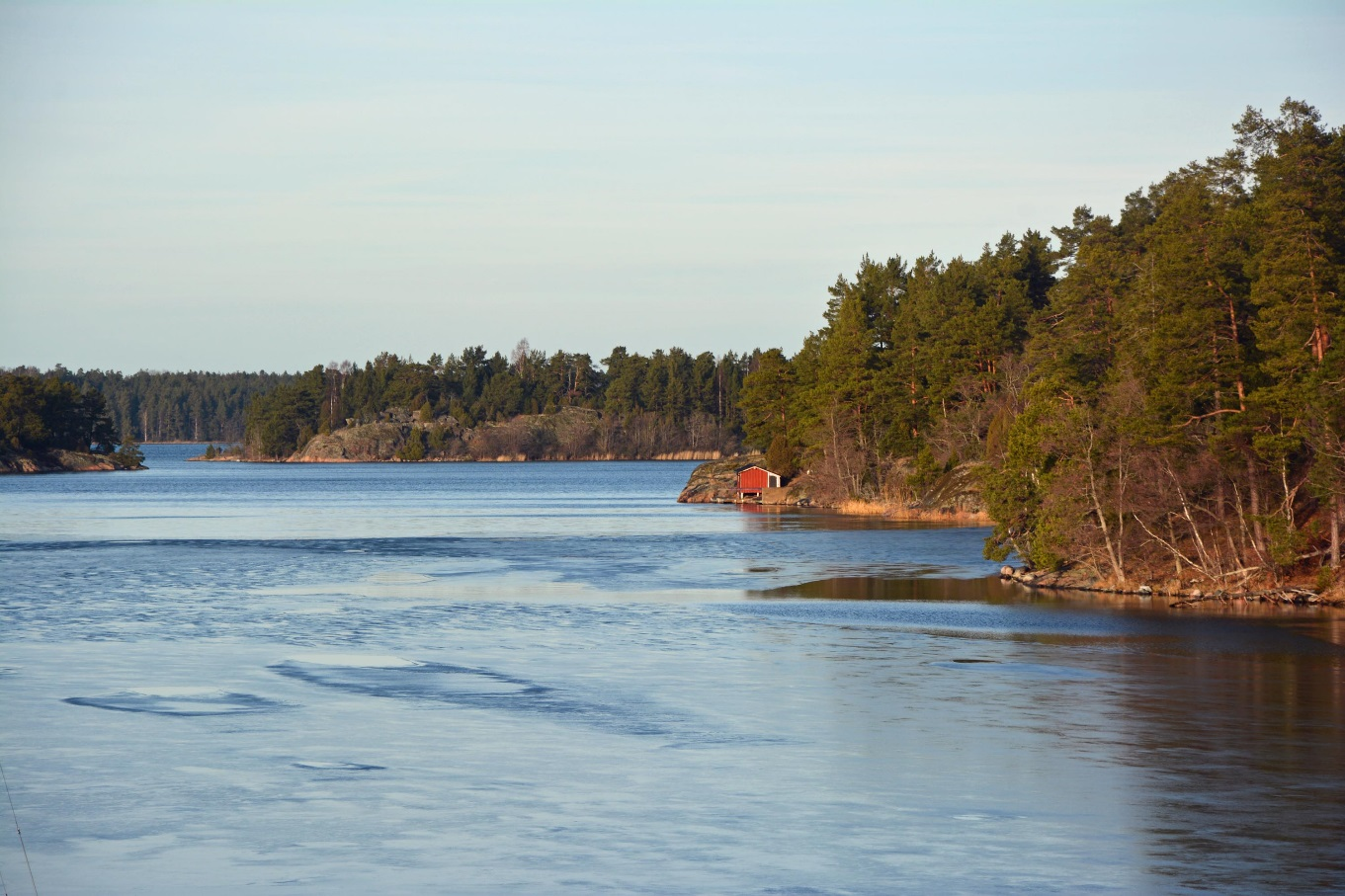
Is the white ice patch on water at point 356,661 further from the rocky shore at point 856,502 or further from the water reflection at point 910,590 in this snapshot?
the rocky shore at point 856,502

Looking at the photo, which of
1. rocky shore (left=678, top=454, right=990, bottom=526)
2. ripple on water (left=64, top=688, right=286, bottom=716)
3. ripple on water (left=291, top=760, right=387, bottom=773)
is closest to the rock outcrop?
rocky shore (left=678, top=454, right=990, bottom=526)

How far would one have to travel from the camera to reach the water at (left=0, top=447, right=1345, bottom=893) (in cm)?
1445

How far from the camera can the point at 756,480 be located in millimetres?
121812

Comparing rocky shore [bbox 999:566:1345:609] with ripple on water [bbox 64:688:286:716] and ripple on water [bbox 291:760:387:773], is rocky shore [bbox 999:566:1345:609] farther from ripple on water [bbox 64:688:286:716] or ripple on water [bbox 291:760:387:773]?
ripple on water [bbox 291:760:387:773]

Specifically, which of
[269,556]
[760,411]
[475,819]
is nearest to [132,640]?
[475,819]

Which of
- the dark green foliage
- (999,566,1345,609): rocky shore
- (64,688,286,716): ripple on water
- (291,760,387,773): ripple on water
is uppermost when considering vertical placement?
the dark green foliage

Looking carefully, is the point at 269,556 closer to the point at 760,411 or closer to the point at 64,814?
the point at 64,814

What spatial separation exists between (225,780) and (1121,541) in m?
33.0

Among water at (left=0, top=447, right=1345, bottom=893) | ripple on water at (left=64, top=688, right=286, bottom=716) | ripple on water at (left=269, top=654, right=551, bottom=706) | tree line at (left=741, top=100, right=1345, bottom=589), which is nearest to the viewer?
water at (left=0, top=447, right=1345, bottom=893)

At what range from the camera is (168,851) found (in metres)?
14.6

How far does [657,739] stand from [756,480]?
100576 millimetres

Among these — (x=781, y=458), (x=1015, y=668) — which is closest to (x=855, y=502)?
(x=781, y=458)

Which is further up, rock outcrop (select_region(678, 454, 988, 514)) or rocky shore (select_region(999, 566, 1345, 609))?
rock outcrop (select_region(678, 454, 988, 514))

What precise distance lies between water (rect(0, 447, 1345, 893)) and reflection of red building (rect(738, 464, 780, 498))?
69.8m
